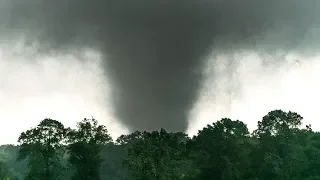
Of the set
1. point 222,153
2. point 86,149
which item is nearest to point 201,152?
point 222,153

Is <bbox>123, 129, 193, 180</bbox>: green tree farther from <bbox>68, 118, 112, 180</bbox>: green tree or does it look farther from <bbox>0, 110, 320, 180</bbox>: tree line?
<bbox>68, 118, 112, 180</bbox>: green tree

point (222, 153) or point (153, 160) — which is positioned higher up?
point (222, 153)

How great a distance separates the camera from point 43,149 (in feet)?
357

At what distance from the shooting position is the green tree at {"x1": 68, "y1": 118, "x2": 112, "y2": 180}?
11072cm

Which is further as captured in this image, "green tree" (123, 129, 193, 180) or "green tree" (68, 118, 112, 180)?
"green tree" (68, 118, 112, 180)

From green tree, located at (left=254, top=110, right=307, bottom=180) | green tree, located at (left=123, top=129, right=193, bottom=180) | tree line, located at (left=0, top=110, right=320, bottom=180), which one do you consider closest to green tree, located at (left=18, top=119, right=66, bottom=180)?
tree line, located at (left=0, top=110, right=320, bottom=180)

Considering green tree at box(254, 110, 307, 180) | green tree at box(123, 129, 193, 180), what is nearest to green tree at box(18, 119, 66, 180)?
green tree at box(123, 129, 193, 180)

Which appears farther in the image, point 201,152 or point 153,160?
point 201,152

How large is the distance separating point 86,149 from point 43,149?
11.9 meters

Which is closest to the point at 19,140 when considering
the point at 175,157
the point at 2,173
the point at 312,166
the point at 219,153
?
the point at 2,173

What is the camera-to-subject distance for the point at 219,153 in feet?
332

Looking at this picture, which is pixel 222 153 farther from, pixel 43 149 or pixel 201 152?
pixel 43 149

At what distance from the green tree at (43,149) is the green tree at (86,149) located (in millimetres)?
3834

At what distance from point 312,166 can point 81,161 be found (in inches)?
2490
